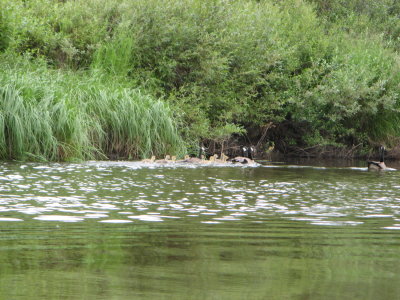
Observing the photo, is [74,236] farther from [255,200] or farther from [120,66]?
[120,66]

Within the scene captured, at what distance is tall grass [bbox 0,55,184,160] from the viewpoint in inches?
698

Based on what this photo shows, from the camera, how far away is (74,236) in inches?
264

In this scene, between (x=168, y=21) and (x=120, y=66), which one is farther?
(x=168, y=21)

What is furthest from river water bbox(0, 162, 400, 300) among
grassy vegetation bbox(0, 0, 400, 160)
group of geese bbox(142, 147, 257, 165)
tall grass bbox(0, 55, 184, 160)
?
grassy vegetation bbox(0, 0, 400, 160)

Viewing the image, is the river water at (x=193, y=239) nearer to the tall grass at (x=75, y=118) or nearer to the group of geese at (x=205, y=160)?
the tall grass at (x=75, y=118)

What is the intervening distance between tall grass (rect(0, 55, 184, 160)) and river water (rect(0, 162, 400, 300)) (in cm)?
407

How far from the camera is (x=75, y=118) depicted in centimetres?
1834

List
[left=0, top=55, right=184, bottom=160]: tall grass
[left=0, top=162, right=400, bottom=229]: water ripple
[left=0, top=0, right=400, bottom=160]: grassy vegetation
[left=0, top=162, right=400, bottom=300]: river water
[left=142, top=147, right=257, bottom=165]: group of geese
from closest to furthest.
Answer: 1. [left=0, top=162, right=400, bottom=300]: river water
2. [left=0, top=162, right=400, bottom=229]: water ripple
3. [left=0, top=55, right=184, bottom=160]: tall grass
4. [left=142, top=147, right=257, bottom=165]: group of geese
5. [left=0, top=0, right=400, bottom=160]: grassy vegetation

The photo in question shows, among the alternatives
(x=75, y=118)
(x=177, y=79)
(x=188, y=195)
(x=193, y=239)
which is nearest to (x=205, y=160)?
(x=75, y=118)

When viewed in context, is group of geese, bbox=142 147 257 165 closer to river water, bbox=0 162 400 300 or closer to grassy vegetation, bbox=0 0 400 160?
grassy vegetation, bbox=0 0 400 160

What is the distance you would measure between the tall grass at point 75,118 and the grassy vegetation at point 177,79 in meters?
0.03

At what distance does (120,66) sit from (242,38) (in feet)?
17.8

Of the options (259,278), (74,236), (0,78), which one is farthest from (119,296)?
(0,78)

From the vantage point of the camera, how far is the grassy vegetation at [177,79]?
741 inches
